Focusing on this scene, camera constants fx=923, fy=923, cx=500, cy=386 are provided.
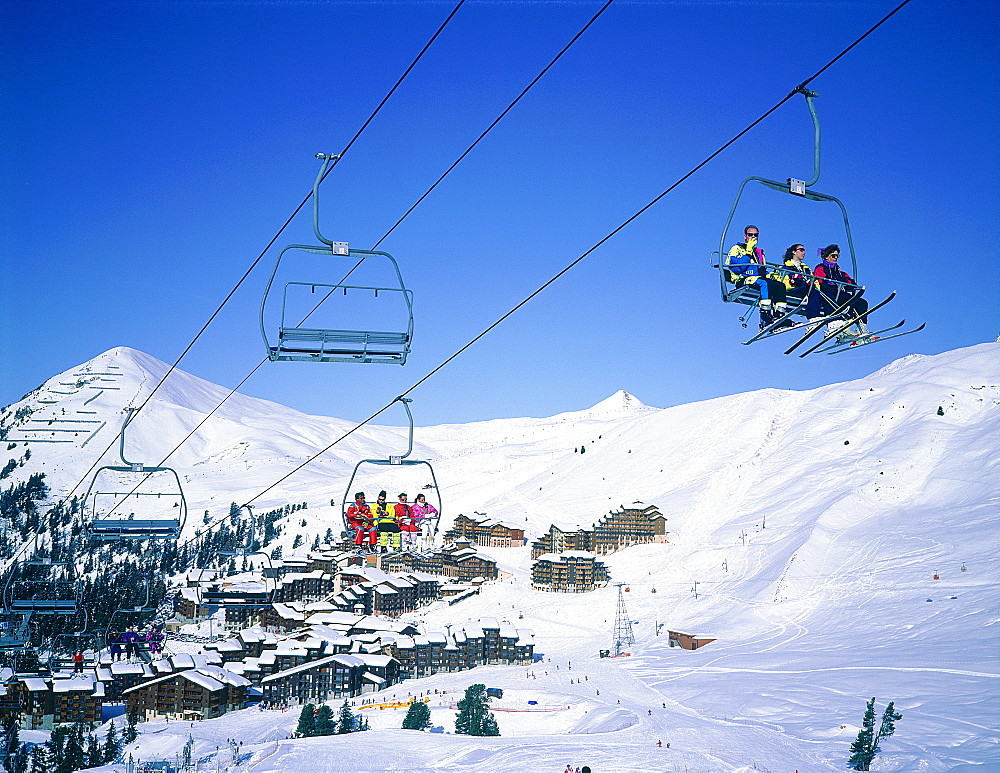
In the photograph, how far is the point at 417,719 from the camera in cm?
3978

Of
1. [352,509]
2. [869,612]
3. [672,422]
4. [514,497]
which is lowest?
[869,612]

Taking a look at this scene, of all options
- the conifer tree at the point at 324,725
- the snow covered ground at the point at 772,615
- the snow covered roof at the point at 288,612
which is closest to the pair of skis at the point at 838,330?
the snow covered ground at the point at 772,615

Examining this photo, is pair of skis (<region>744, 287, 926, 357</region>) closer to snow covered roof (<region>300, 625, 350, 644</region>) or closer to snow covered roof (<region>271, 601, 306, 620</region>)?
snow covered roof (<region>300, 625, 350, 644</region>)

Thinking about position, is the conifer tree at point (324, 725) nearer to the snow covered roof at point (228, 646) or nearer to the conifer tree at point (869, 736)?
the snow covered roof at point (228, 646)

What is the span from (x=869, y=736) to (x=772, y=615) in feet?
78.8

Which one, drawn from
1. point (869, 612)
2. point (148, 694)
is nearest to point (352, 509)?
point (148, 694)

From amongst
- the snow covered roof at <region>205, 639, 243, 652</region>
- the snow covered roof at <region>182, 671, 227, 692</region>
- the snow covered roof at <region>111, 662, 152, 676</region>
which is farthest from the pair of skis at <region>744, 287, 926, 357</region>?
the snow covered roof at <region>205, 639, 243, 652</region>

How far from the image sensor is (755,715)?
36500 millimetres

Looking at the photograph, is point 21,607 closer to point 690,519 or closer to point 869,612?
point 869,612

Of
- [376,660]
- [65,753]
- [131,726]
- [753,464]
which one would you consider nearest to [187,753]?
[65,753]

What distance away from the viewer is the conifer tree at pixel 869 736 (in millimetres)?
29875

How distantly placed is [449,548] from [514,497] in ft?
103

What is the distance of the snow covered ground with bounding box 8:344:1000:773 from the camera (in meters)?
34.4

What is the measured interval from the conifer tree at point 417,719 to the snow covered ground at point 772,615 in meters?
0.94
